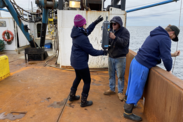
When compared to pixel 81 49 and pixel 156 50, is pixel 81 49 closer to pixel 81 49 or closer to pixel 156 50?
pixel 81 49

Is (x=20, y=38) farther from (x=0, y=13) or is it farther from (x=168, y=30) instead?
(x=168, y=30)

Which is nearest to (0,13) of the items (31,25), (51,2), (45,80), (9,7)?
(31,25)

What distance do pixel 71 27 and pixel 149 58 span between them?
356 cm

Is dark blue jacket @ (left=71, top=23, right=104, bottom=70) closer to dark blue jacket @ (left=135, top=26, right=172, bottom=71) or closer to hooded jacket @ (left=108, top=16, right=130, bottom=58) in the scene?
hooded jacket @ (left=108, top=16, right=130, bottom=58)

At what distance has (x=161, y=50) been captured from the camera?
2225 mm

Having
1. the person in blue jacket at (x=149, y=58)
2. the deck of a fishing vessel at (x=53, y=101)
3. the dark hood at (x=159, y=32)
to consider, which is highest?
the dark hood at (x=159, y=32)

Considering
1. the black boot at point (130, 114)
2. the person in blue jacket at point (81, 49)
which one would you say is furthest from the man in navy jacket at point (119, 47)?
the black boot at point (130, 114)

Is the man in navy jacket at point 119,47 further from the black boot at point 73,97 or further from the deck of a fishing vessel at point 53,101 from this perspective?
the black boot at point 73,97

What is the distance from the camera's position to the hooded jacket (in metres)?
3.02

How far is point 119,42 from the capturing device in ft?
9.74

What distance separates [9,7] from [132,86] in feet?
22.1

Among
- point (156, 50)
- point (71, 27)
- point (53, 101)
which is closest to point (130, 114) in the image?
point (156, 50)

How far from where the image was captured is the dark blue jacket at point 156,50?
7.18 feet

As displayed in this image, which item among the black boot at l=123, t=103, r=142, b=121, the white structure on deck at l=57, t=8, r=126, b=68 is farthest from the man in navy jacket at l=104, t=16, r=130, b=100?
the white structure on deck at l=57, t=8, r=126, b=68
